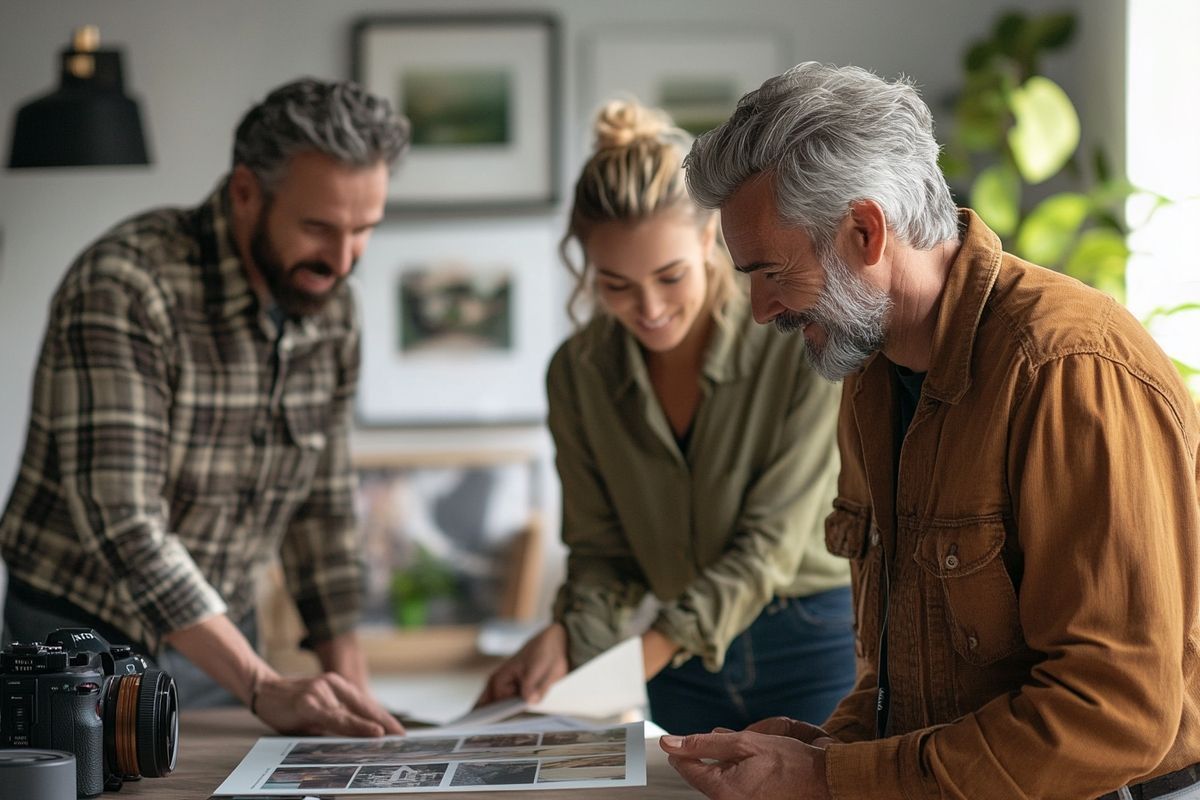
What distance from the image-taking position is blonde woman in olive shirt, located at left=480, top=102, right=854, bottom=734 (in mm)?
1878

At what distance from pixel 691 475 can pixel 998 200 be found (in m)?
1.91

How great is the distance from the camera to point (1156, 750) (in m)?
1.13

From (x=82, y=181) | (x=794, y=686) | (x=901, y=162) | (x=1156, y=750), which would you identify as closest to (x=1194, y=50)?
(x=794, y=686)

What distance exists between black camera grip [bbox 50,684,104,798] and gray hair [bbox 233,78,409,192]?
3.16 feet

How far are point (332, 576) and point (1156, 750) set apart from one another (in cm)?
147

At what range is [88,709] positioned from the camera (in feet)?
4.34

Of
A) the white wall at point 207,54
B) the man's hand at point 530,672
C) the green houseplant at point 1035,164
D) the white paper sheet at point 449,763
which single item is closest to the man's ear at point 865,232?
the white paper sheet at point 449,763

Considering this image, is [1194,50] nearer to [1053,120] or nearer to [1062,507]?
[1053,120]

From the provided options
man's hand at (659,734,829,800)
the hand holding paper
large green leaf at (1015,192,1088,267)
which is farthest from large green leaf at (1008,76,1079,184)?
man's hand at (659,734,829,800)

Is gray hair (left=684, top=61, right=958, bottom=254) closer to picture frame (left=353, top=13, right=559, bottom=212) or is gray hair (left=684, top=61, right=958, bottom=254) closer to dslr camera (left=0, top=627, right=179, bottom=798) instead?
dslr camera (left=0, top=627, right=179, bottom=798)

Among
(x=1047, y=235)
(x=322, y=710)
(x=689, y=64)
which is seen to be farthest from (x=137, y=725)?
(x=689, y=64)

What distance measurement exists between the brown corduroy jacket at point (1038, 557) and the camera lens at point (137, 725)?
0.71 meters

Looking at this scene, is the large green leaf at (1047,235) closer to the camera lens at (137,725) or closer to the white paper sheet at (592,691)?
the white paper sheet at (592,691)

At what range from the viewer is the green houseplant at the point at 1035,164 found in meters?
3.13
